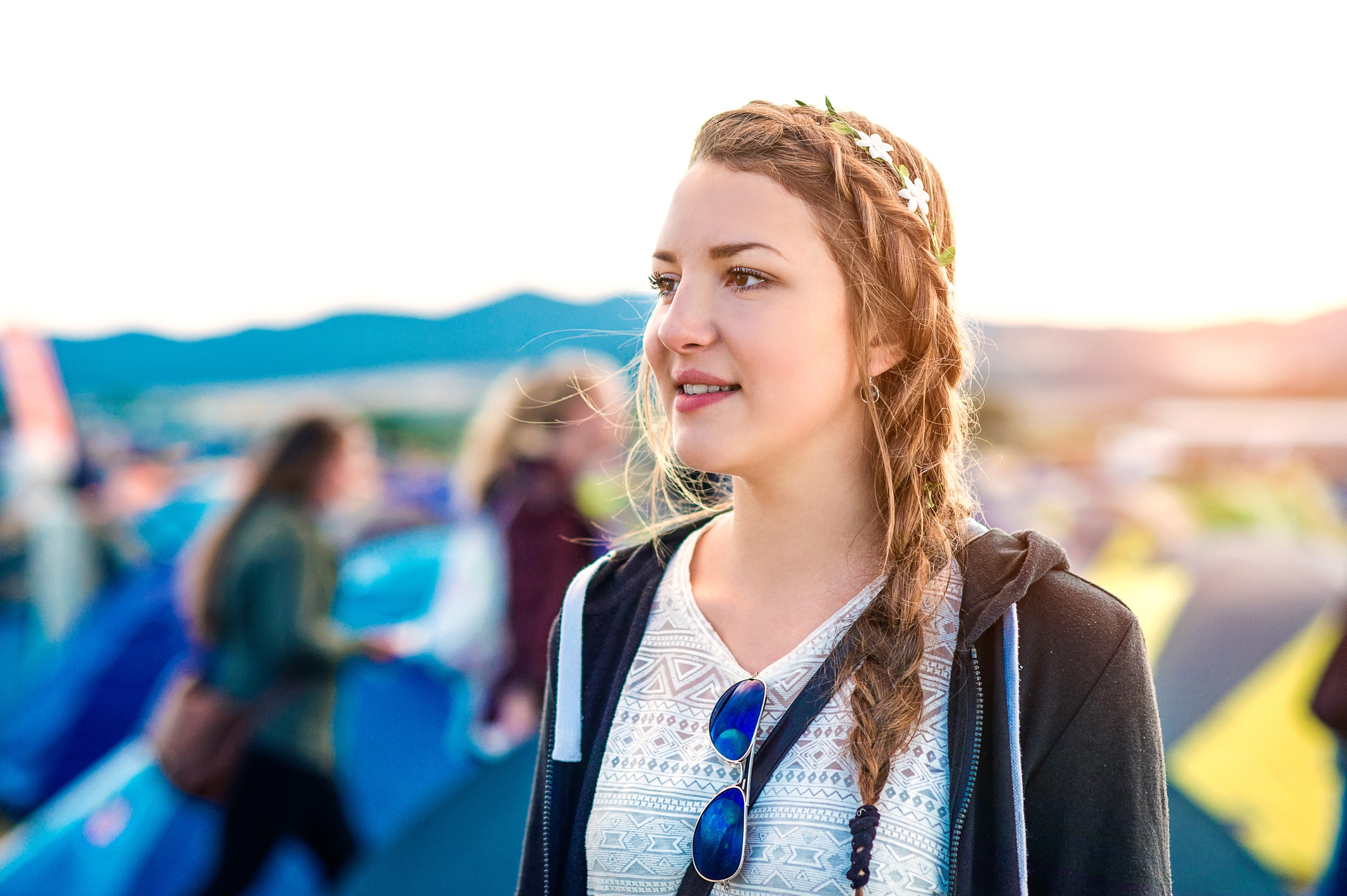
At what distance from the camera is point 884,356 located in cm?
105

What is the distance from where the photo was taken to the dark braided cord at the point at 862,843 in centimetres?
85

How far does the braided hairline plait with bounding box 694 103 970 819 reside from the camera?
969mm

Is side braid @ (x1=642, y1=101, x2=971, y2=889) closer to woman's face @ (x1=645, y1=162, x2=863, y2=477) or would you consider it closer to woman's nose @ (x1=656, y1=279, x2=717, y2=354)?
woman's face @ (x1=645, y1=162, x2=863, y2=477)

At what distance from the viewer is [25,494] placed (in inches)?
185

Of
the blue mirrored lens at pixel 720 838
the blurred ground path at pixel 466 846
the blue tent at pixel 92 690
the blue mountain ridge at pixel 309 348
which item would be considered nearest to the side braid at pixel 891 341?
the blue mirrored lens at pixel 720 838

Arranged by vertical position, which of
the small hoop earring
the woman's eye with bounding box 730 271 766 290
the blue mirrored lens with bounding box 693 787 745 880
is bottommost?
the blue mirrored lens with bounding box 693 787 745 880

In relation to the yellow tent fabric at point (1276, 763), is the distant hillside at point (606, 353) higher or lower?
higher

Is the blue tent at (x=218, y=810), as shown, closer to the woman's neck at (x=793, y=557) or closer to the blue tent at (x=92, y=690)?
the blue tent at (x=92, y=690)

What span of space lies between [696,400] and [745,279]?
5.5 inches

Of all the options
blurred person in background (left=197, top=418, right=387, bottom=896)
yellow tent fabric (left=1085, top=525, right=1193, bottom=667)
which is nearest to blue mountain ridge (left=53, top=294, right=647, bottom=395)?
blurred person in background (left=197, top=418, right=387, bottom=896)

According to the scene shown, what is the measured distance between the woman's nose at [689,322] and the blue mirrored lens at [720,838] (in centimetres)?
46

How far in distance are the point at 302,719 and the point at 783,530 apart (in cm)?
241

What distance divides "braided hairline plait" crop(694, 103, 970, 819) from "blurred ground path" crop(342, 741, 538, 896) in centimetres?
226

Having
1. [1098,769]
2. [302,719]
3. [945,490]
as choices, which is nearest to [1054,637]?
[1098,769]
